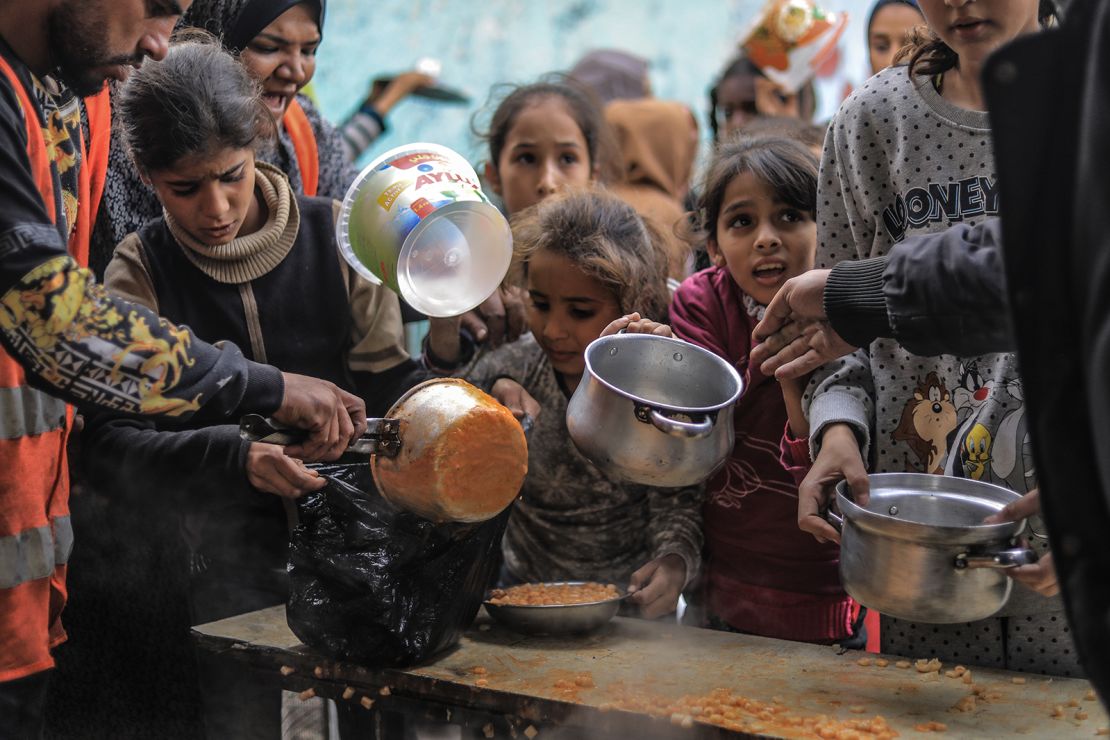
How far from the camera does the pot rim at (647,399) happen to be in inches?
74.8

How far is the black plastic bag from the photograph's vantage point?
7.00 ft

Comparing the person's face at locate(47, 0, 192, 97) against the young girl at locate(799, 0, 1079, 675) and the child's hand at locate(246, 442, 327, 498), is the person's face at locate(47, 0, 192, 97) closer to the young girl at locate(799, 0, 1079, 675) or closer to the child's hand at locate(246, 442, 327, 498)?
the child's hand at locate(246, 442, 327, 498)

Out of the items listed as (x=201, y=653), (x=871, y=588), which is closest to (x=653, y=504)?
(x=871, y=588)

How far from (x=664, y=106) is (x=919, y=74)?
298cm

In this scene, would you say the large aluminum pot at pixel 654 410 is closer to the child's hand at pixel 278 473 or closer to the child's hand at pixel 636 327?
the child's hand at pixel 636 327

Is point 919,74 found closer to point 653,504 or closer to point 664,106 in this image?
point 653,504

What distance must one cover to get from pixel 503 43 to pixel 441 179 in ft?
16.9

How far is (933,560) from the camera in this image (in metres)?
1.76

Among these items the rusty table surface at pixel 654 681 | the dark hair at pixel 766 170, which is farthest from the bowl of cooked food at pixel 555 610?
the dark hair at pixel 766 170

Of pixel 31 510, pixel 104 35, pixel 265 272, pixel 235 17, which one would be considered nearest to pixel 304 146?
pixel 235 17

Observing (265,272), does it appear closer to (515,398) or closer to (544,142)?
(515,398)

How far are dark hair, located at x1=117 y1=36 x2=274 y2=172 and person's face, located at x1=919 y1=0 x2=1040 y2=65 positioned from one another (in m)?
1.54

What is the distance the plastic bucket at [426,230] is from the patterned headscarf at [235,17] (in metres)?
0.79

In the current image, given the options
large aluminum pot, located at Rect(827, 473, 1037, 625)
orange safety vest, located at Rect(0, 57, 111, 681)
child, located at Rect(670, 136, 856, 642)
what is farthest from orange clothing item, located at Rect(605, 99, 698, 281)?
orange safety vest, located at Rect(0, 57, 111, 681)
